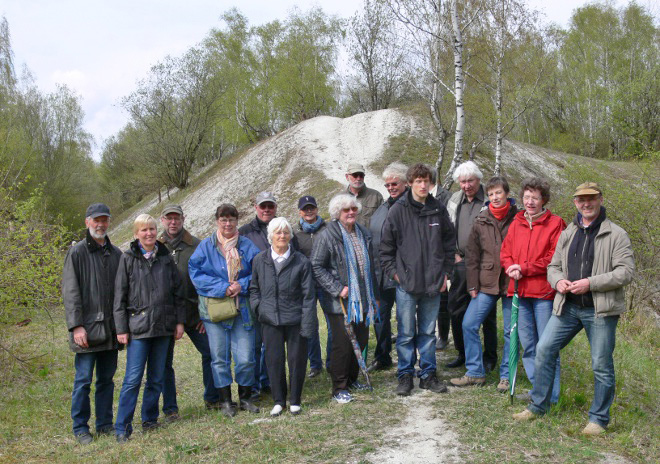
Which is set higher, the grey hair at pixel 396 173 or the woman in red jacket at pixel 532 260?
the grey hair at pixel 396 173

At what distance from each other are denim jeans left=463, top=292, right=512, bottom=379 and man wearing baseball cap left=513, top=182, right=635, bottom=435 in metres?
0.74

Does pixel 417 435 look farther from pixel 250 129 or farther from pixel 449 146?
pixel 250 129

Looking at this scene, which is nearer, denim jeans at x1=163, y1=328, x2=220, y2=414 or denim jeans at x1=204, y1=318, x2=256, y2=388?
denim jeans at x1=204, y1=318, x2=256, y2=388

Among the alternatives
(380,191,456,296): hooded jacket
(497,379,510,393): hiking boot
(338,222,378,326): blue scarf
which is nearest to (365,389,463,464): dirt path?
(497,379,510,393): hiking boot

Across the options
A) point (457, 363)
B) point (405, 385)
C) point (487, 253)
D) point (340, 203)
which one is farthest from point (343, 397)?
point (487, 253)

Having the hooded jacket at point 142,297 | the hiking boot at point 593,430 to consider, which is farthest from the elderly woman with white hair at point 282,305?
the hiking boot at point 593,430

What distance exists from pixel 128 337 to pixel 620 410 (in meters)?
4.65

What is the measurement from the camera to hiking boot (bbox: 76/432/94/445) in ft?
15.6

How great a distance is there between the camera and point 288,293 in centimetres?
471

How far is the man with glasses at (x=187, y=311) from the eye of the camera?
5.12m

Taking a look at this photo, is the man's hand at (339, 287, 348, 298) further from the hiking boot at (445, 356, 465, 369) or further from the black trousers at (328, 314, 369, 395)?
the hiking boot at (445, 356, 465, 369)

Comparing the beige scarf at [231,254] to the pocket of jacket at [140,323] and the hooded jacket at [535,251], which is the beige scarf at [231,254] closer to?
the pocket of jacket at [140,323]

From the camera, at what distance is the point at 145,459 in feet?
13.2

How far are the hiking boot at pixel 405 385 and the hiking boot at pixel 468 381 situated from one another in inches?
19.1
